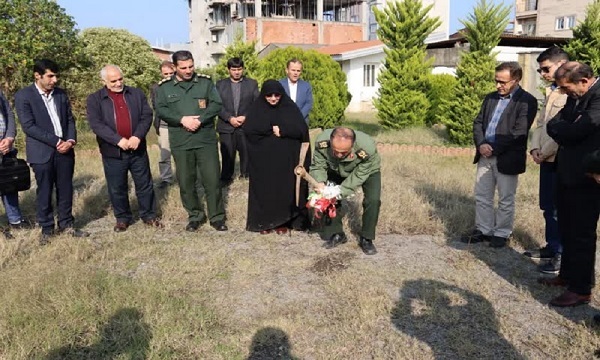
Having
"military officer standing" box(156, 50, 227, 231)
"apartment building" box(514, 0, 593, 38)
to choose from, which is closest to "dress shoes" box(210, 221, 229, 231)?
"military officer standing" box(156, 50, 227, 231)

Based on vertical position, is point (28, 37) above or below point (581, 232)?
above

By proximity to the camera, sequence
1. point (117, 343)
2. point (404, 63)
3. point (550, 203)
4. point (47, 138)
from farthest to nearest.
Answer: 1. point (404, 63)
2. point (47, 138)
3. point (550, 203)
4. point (117, 343)

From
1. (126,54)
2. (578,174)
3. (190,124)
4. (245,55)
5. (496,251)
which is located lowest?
(496,251)

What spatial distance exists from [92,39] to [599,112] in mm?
16383

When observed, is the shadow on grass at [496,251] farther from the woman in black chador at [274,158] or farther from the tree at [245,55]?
the tree at [245,55]

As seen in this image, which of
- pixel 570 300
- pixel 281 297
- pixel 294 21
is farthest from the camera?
pixel 294 21

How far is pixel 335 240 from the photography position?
5.00 meters

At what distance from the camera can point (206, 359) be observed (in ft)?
9.84

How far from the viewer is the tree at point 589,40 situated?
10.9 m

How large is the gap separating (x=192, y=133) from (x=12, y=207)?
6.88ft

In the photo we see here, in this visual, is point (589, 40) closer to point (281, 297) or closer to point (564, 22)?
point (281, 297)

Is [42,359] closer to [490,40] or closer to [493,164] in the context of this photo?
[493,164]

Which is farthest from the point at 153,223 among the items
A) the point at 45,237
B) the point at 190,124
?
the point at 190,124

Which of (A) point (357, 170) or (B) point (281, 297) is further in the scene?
(A) point (357, 170)
